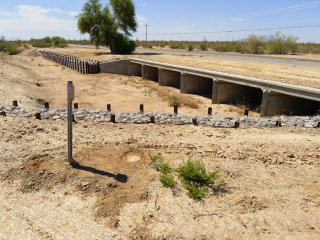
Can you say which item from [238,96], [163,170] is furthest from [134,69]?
[163,170]

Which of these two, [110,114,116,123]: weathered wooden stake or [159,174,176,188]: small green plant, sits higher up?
[110,114,116,123]: weathered wooden stake

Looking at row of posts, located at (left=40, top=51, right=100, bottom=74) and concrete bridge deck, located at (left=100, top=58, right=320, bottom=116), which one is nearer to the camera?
concrete bridge deck, located at (left=100, top=58, right=320, bottom=116)

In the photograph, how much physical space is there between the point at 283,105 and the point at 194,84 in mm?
8174

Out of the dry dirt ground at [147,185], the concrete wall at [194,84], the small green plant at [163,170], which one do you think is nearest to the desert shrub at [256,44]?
the concrete wall at [194,84]

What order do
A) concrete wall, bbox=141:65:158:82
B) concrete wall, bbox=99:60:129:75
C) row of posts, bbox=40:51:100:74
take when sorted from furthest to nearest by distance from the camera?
concrete wall, bbox=99:60:129:75
row of posts, bbox=40:51:100:74
concrete wall, bbox=141:65:158:82

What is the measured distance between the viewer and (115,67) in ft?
92.8

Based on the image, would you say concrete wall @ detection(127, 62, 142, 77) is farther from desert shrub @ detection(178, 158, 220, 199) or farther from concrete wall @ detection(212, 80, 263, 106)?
desert shrub @ detection(178, 158, 220, 199)

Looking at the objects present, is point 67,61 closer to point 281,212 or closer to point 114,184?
point 114,184

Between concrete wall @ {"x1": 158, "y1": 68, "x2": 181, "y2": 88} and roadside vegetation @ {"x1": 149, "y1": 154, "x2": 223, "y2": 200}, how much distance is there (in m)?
17.9

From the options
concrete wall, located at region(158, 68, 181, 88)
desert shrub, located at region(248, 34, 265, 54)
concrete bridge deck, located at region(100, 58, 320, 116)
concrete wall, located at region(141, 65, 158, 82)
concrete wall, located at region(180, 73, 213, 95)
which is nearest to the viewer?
concrete bridge deck, located at region(100, 58, 320, 116)

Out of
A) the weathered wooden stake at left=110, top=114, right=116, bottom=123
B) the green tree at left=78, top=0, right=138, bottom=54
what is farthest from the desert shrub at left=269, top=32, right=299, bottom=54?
the weathered wooden stake at left=110, top=114, right=116, bottom=123

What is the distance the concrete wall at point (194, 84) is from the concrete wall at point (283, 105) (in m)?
7.79

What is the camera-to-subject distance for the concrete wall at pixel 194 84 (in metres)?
20.6

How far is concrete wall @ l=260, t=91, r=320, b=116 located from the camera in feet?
44.9
